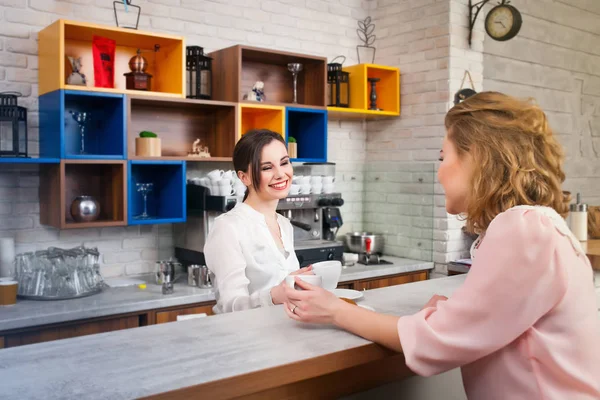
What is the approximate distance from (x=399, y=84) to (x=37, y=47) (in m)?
2.55

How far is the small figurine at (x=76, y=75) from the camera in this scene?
10.7 feet

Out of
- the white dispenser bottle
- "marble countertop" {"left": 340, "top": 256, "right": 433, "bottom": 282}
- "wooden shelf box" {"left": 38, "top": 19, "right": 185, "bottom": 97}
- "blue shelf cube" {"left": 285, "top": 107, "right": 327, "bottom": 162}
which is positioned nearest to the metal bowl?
"marble countertop" {"left": 340, "top": 256, "right": 433, "bottom": 282}

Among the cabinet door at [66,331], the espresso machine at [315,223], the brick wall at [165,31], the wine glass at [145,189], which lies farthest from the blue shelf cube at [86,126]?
the espresso machine at [315,223]

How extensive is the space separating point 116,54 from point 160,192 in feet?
2.81

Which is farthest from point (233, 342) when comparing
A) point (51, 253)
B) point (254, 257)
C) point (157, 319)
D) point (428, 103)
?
point (428, 103)

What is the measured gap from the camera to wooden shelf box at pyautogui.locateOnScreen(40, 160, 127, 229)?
3.18m

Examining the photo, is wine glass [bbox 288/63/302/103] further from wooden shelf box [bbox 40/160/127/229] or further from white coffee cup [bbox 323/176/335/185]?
wooden shelf box [bbox 40/160/127/229]

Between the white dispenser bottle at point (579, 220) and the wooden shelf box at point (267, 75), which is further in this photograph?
the wooden shelf box at point (267, 75)

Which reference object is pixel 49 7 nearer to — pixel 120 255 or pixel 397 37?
pixel 120 255

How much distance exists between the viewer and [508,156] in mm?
1231

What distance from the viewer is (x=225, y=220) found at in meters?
2.30

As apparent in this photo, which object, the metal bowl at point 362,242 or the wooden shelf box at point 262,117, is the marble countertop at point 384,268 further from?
the wooden shelf box at point 262,117

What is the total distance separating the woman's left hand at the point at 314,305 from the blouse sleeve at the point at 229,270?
0.59m

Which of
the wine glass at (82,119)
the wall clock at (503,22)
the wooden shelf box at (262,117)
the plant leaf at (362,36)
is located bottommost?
the wine glass at (82,119)
